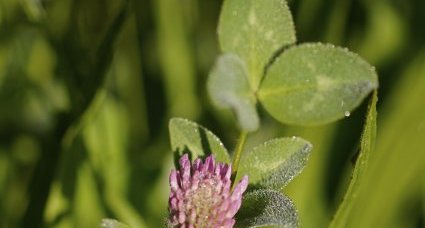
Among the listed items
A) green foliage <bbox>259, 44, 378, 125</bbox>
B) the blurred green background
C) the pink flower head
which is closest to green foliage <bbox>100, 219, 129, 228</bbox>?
the pink flower head

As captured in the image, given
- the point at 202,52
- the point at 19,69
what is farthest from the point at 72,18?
the point at 202,52

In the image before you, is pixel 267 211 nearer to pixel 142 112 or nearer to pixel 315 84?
pixel 315 84

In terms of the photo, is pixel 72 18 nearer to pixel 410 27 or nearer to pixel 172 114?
pixel 172 114

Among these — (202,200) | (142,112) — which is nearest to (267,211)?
(202,200)

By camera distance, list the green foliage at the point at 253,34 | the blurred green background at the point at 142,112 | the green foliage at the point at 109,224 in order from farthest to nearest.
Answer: the blurred green background at the point at 142,112
the green foliage at the point at 253,34
the green foliage at the point at 109,224

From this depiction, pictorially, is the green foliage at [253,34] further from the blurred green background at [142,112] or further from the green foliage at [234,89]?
the blurred green background at [142,112]

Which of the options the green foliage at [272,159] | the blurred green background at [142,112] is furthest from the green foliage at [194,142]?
the blurred green background at [142,112]

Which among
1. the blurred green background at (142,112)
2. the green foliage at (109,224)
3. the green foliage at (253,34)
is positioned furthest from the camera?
the blurred green background at (142,112)
